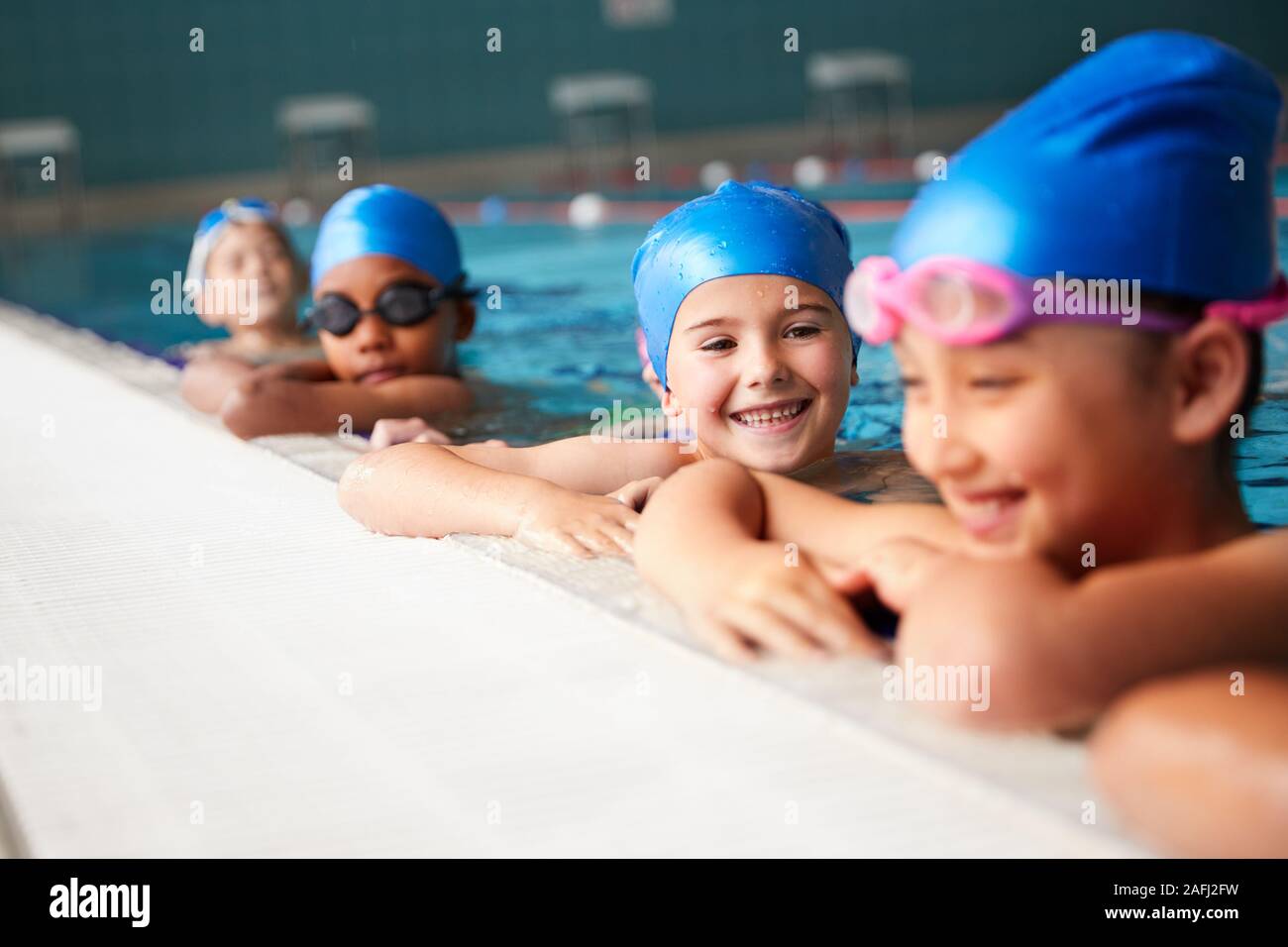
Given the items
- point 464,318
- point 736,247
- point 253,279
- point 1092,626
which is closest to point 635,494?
point 736,247

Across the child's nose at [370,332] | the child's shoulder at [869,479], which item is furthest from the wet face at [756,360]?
the child's nose at [370,332]

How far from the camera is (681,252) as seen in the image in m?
2.62

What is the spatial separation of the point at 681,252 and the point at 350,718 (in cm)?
128

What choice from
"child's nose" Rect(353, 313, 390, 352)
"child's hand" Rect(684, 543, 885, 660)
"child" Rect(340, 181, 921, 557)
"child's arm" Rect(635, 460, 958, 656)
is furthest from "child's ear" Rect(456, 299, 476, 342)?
"child's hand" Rect(684, 543, 885, 660)

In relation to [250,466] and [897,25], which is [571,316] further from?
[897,25]

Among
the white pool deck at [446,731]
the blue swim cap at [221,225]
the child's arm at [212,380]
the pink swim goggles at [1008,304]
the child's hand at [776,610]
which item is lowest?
the white pool deck at [446,731]

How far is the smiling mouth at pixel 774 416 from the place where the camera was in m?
2.57

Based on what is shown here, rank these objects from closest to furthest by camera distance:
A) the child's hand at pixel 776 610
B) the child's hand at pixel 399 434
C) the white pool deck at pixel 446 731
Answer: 1. the white pool deck at pixel 446 731
2. the child's hand at pixel 776 610
3. the child's hand at pixel 399 434

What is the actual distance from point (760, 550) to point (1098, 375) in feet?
1.54

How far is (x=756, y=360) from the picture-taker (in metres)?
2.50

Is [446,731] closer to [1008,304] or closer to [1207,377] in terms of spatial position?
[1008,304]

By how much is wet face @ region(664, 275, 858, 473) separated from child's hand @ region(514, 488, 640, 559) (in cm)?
33

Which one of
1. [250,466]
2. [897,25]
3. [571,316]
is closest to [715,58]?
[897,25]

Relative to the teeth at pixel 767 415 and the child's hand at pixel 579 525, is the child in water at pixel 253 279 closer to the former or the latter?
the teeth at pixel 767 415
